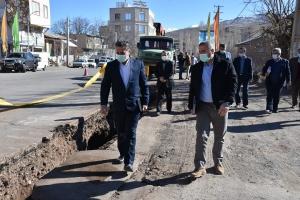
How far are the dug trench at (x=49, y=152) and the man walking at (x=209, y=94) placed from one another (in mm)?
2545

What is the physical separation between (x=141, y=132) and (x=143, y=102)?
3.20m

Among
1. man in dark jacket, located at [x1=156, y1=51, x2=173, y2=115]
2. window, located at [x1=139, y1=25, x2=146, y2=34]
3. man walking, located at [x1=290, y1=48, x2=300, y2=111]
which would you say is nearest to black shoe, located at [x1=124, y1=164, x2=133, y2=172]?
man in dark jacket, located at [x1=156, y1=51, x2=173, y2=115]

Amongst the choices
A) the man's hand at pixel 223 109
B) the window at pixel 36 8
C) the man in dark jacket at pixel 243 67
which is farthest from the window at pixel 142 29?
the man's hand at pixel 223 109

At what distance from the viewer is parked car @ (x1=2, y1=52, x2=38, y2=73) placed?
124 feet

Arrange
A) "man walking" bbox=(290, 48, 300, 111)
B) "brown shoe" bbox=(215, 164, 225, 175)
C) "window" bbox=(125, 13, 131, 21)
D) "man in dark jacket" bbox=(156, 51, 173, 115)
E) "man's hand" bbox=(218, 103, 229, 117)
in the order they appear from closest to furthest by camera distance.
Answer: "man's hand" bbox=(218, 103, 229, 117) → "brown shoe" bbox=(215, 164, 225, 175) → "man in dark jacket" bbox=(156, 51, 173, 115) → "man walking" bbox=(290, 48, 300, 111) → "window" bbox=(125, 13, 131, 21)

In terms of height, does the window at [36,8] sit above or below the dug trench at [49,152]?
above

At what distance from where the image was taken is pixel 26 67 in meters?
39.8

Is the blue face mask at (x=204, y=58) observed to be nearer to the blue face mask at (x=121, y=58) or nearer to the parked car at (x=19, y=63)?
the blue face mask at (x=121, y=58)

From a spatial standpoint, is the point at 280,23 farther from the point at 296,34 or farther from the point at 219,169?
the point at 219,169

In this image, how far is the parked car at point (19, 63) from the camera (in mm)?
37781

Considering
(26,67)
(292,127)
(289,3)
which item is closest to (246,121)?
(292,127)

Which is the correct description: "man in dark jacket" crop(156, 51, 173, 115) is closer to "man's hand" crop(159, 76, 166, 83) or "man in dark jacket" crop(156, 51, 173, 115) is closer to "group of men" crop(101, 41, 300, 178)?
"man's hand" crop(159, 76, 166, 83)

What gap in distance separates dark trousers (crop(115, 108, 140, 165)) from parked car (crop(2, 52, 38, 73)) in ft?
109

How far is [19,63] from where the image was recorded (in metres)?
38.4
